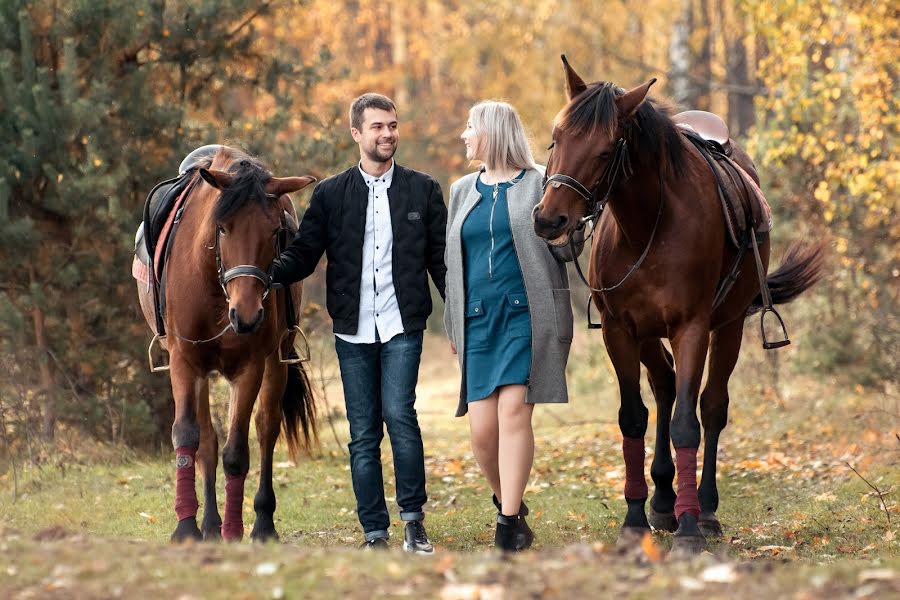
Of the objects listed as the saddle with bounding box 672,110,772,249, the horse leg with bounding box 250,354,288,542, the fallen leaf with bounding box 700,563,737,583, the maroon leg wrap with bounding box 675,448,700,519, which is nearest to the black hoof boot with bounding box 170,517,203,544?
the horse leg with bounding box 250,354,288,542

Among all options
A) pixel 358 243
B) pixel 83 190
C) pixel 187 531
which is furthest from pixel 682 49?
pixel 187 531

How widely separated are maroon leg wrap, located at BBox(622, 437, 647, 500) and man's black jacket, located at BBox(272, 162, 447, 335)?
1396mm

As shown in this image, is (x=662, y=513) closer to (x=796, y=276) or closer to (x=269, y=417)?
(x=796, y=276)

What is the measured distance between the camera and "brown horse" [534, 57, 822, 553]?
216 inches

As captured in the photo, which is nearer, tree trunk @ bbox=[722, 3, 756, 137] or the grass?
the grass

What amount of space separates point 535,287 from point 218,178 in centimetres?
162

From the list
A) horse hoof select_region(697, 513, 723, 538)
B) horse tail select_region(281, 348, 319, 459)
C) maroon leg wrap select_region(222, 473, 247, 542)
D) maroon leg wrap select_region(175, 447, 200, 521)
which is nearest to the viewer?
maroon leg wrap select_region(175, 447, 200, 521)

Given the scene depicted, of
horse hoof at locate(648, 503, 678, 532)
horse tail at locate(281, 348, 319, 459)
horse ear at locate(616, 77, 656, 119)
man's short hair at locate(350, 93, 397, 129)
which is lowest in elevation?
horse hoof at locate(648, 503, 678, 532)

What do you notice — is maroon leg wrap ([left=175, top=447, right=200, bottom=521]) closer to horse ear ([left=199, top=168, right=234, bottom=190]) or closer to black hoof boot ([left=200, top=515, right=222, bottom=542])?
black hoof boot ([left=200, top=515, right=222, bottom=542])

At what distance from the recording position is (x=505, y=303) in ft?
18.6

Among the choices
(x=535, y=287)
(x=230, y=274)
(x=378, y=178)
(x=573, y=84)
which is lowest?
(x=535, y=287)

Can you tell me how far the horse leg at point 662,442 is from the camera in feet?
22.0

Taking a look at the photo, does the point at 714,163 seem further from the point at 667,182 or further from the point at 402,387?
the point at 402,387

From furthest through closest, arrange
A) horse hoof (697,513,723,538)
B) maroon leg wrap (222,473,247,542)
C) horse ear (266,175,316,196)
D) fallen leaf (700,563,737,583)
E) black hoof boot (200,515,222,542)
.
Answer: horse hoof (697,513,723,538)
black hoof boot (200,515,222,542)
maroon leg wrap (222,473,247,542)
horse ear (266,175,316,196)
fallen leaf (700,563,737,583)
